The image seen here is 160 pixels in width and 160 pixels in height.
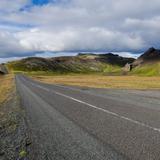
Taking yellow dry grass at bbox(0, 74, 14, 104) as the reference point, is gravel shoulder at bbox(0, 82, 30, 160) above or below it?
above

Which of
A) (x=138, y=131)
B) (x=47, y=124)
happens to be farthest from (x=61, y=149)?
(x=47, y=124)

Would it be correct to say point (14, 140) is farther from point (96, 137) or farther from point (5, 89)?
point (5, 89)

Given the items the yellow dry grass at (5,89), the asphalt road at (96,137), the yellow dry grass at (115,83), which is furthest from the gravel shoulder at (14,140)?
the yellow dry grass at (115,83)

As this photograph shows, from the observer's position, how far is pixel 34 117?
1538cm

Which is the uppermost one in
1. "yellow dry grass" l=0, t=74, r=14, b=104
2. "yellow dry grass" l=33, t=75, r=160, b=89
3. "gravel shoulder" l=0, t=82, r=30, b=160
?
"gravel shoulder" l=0, t=82, r=30, b=160

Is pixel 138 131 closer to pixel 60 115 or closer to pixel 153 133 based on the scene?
pixel 153 133

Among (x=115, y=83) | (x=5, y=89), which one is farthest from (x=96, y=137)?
(x=115, y=83)

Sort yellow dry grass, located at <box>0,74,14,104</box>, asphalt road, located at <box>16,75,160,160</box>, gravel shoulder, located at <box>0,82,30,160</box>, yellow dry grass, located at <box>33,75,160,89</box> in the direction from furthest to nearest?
yellow dry grass, located at <box>33,75,160,89</box> → yellow dry grass, located at <box>0,74,14,104</box> → gravel shoulder, located at <box>0,82,30,160</box> → asphalt road, located at <box>16,75,160,160</box>

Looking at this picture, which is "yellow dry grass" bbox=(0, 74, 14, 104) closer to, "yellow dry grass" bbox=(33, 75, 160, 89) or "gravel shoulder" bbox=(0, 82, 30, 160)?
"yellow dry grass" bbox=(33, 75, 160, 89)

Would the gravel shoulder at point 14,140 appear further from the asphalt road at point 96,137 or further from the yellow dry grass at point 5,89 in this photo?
the yellow dry grass at point 5,89

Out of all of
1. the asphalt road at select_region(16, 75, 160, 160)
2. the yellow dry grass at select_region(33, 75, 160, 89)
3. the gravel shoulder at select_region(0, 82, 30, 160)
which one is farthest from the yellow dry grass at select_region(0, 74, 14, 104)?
the asphalt road at select_region(16, 75, 160, 160)

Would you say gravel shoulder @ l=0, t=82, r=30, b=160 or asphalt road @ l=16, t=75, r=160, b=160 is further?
gravel shoulder @ l=0, t=82, r=30, b=160

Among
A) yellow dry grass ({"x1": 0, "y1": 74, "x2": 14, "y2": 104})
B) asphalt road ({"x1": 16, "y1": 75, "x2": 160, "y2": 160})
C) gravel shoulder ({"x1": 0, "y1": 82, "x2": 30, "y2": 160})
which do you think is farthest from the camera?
yellow dry grass ({"x1": 0, "y1": 74, "x2": 14, "y2": 104})

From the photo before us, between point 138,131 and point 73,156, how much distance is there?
138 inches
